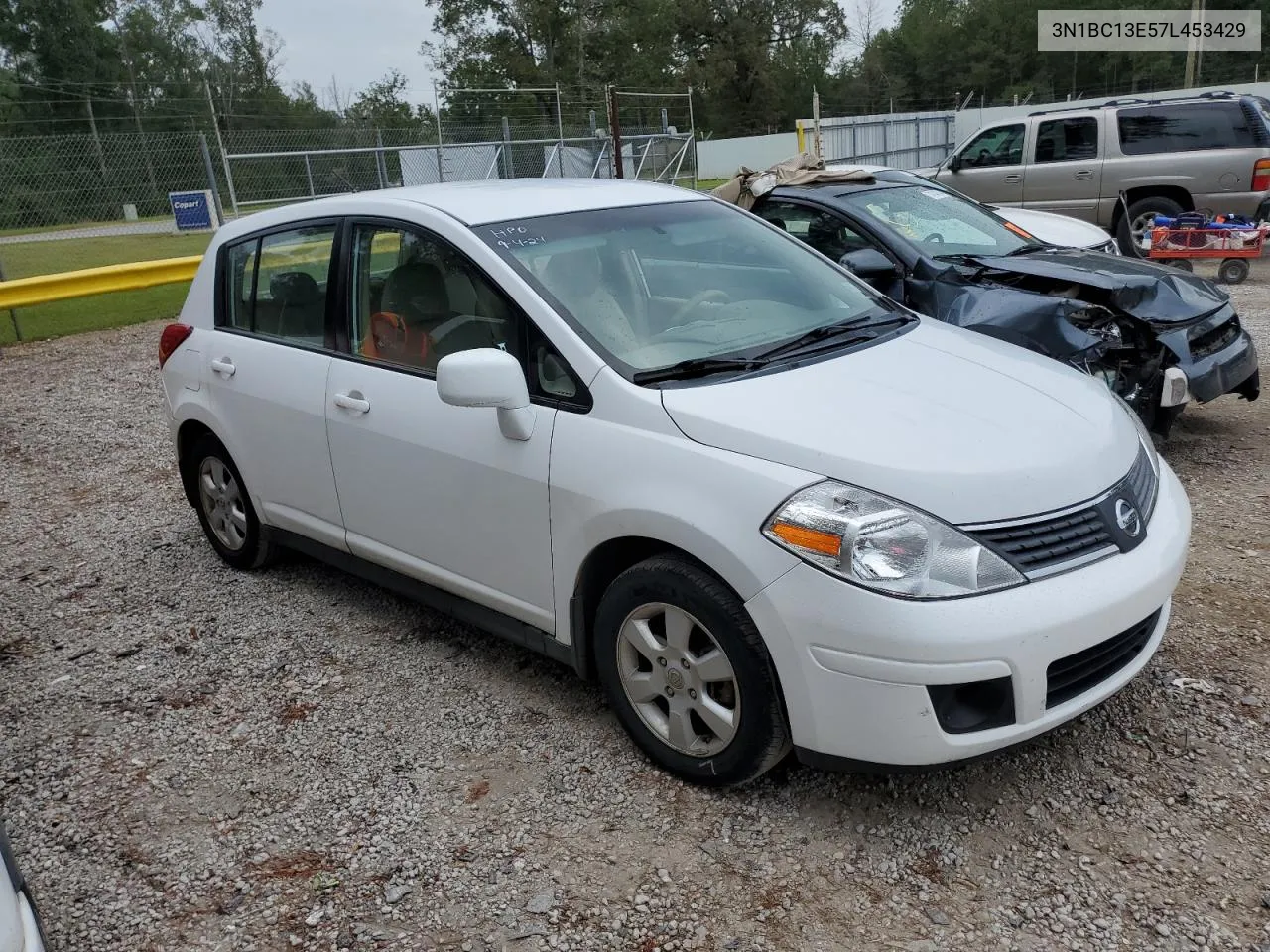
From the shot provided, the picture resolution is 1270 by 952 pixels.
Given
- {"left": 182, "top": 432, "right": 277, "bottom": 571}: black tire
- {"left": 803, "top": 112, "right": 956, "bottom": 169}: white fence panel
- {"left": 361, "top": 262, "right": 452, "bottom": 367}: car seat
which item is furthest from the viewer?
{"left": 803, "top": 112, "right": 956, "bottom": 169}: white fence panel

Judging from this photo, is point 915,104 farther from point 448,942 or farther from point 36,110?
point 448,942

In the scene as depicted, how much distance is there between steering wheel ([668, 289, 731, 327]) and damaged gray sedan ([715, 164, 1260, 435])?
2033mm

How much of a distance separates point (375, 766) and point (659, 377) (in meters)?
1.54

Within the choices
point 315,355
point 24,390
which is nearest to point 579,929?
point 315,355

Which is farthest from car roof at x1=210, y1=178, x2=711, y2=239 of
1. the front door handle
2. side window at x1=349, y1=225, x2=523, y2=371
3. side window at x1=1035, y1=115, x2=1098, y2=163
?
side window at x1=1035, y1=115, x2=1098, y2=163

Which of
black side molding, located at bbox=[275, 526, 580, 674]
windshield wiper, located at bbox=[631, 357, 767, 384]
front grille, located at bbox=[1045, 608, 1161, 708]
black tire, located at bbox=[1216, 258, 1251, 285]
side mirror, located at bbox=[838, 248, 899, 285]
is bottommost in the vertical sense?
black tire, located at bbox=[1216, 258, 1251, 285]

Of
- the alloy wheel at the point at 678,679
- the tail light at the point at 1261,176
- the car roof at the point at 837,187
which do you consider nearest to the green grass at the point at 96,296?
the car roof at the point at 837,187

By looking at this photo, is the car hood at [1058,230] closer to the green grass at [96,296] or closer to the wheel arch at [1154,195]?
the wheel arch at [1154,195]

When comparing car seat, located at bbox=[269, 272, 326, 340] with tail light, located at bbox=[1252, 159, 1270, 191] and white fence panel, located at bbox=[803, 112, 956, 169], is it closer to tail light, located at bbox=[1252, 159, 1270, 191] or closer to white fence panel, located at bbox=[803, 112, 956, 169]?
tail light, located at bbox=[1252, 159, 1270, 191]

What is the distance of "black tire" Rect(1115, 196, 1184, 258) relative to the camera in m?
11.8

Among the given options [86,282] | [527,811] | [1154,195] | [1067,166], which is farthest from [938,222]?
[86,282]

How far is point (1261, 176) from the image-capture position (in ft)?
37.2

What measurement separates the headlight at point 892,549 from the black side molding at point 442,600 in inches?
41.1

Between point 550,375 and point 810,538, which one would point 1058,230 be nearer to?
point 550,375
